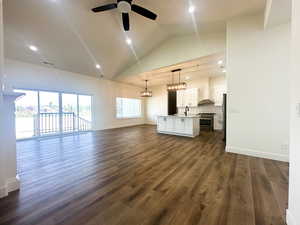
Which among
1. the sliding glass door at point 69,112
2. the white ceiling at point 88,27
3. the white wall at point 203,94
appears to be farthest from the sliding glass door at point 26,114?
the white wall at point 203,94

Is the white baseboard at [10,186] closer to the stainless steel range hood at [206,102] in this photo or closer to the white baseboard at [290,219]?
the white baseboard at [290,219]

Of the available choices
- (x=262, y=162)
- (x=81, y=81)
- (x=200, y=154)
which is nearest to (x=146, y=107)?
(x=81, y=81)

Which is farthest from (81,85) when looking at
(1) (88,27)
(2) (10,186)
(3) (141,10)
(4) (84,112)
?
(2) (10,186)

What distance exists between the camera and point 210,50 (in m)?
4.68

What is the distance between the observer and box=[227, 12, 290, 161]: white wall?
3123mm

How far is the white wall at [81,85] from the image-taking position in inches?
201

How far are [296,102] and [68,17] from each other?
518 centimetres

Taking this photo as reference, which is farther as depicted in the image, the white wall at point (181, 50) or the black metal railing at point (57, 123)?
the black metal railing at point (57, 123)

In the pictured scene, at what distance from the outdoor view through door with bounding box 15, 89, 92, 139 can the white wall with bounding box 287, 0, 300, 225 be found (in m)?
7.22

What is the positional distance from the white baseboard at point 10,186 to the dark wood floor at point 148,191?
3.5 inches

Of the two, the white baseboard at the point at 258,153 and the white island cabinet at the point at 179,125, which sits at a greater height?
the white island cabinet at the point at 179,125

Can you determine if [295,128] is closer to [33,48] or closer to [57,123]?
[33,48]

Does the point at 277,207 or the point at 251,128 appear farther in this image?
the point at 251,128

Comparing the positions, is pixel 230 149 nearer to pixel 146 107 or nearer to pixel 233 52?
pixel 233 52
